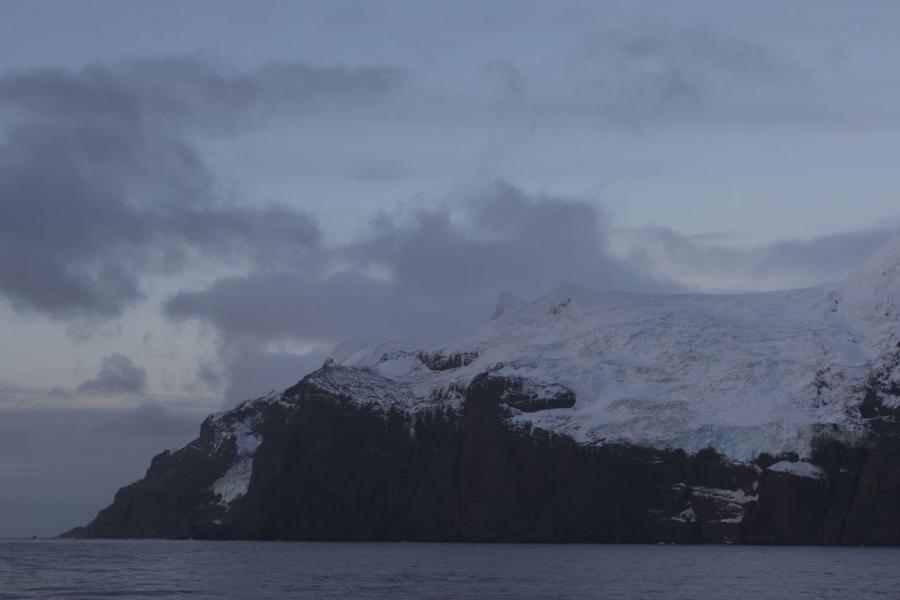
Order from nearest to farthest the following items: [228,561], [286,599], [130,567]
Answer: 1. [286,599]
2. [130,567]
3. [228,561]

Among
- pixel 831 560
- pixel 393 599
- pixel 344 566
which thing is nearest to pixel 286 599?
pixel 393 599

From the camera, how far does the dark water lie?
113 metres

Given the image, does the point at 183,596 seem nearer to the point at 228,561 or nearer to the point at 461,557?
the point at 228,561

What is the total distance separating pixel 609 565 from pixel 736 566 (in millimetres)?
14637

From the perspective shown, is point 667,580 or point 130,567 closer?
point 667,580

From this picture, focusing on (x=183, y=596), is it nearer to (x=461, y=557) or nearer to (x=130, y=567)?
(x=130, y=567)

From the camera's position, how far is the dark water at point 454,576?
113m

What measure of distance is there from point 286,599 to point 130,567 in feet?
187

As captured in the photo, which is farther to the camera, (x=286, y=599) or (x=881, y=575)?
(x=881, y=575)

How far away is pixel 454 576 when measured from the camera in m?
138

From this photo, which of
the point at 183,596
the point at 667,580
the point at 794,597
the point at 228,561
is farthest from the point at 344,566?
the point at 794,597

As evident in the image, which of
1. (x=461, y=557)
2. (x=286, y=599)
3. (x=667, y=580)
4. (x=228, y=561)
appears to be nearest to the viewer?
(x=286, y=599)

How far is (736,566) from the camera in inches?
6457

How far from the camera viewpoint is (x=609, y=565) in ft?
538
